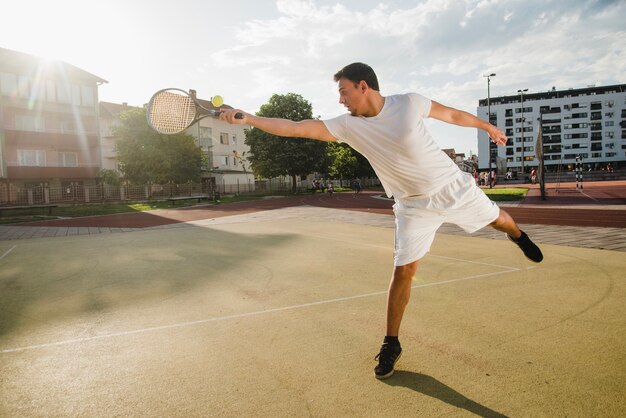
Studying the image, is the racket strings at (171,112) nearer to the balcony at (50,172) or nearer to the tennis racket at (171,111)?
the tennis racket at (171,111)

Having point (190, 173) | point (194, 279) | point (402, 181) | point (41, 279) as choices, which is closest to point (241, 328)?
point (402, 181)

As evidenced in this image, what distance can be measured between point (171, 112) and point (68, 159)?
143 feet

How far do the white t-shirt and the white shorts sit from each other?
0.09m

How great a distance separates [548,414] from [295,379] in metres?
1.59

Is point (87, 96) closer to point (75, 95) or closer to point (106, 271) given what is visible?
point (75, 95)

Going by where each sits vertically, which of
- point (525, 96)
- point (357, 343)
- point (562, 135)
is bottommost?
point (357, 343)

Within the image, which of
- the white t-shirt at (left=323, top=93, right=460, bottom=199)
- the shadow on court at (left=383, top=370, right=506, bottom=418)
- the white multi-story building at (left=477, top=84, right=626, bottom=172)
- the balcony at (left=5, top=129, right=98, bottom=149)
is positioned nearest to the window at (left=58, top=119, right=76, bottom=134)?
the balcony at (left=5, top=129, right=98, bottom=149)

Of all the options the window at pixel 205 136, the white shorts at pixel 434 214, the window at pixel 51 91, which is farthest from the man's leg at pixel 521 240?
the window at pixel 205 136

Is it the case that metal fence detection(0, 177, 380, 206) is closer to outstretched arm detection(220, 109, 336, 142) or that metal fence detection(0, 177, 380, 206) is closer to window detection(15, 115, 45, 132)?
window detection(15, 115, 45, 132)

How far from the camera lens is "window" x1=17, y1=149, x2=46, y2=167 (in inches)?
1503

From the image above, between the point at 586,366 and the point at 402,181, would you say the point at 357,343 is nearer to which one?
the point at 402,181

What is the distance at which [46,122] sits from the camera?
129 feet

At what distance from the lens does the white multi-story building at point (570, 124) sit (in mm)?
102062

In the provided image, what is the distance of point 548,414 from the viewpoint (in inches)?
91.8
